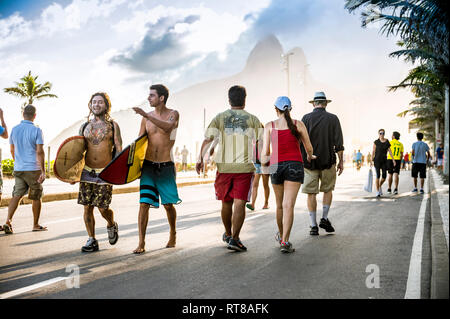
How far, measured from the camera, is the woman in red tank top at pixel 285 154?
20.5 ft

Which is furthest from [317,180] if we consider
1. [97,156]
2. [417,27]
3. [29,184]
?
[417,27]

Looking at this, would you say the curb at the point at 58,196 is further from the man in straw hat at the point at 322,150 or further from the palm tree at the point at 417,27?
the palm tree at the point at 417,27

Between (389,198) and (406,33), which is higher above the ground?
(406,33)

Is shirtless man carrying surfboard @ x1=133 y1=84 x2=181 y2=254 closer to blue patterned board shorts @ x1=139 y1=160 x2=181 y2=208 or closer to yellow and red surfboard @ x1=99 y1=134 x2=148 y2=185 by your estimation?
blue patterned board shorts @ x1=139 y1=160 x2=181 y2=208

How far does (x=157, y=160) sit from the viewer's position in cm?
620

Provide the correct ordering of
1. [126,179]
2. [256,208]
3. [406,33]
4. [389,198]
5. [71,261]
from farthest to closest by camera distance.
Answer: [406,33] → [389,198] → [256,208] → [126,179] → [71,261]

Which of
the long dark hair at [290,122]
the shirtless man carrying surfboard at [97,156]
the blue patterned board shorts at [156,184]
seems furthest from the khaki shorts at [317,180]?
the shirtless man carrying surfboard at [97,156]

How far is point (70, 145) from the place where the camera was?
6.19 meters

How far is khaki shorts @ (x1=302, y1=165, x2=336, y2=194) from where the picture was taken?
7613 mm

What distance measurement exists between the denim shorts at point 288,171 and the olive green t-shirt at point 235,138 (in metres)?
0.39

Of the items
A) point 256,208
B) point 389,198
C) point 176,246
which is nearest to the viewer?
point 176,246

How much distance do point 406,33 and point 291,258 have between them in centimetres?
1553

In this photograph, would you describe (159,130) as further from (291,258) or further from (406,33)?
(406,33)
